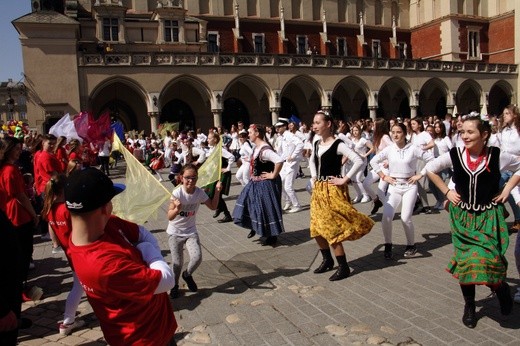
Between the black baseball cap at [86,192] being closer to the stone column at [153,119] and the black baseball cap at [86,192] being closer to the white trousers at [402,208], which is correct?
the white trousers at [402,208]

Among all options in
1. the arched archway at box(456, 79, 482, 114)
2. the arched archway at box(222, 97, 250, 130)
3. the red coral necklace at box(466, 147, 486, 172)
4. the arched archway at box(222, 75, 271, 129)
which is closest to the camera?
the red coral necklace at box(466, 147, 486, 172)

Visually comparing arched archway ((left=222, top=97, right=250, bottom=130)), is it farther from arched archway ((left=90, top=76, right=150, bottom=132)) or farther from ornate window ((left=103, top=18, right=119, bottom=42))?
ornate window ((left=103, top=18, right=119, bottom=42))

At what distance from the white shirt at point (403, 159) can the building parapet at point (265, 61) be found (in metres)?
22.9

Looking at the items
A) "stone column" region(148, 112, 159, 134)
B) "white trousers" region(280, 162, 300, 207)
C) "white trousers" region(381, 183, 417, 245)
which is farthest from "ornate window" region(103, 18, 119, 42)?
"white trousers" region(381, 183, 417, 245)

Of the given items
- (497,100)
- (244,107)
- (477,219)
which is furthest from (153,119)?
(497,100)

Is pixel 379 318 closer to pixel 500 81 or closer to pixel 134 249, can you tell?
pixel 134 249

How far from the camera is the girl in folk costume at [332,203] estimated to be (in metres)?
5.38

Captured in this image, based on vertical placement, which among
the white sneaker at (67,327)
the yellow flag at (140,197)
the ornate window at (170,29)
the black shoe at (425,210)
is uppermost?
the ornate window at (170,29)

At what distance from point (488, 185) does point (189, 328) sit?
3.00m

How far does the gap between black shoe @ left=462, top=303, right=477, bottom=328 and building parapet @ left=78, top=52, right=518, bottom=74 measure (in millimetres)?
25667

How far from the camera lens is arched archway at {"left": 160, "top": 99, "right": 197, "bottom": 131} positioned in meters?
32.8

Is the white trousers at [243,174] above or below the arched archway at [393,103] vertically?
below

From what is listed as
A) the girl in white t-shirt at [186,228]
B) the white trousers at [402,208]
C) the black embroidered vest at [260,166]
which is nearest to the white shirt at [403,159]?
the white trousers at [402,208]

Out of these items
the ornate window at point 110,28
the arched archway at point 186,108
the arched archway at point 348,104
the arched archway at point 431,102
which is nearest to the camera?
the ornate window at point 110,28
